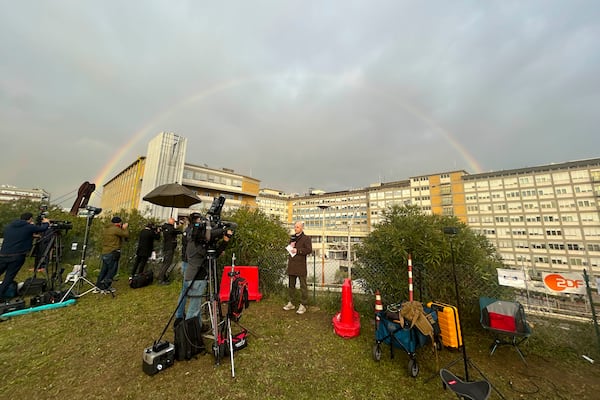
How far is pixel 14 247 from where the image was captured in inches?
197

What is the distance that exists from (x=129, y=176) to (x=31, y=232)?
150 feet

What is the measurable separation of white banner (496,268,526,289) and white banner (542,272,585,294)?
314 mm

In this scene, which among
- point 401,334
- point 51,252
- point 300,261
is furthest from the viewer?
point 51,252

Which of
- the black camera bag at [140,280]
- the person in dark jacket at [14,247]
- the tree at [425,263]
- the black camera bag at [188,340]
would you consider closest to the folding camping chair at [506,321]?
the tree at [425,263]

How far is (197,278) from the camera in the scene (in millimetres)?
3523

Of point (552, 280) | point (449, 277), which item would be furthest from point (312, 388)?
point (552, 280)

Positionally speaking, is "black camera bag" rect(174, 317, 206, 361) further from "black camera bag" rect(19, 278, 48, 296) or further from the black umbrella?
"black camera bag" rect(19, 278, 48, 296)

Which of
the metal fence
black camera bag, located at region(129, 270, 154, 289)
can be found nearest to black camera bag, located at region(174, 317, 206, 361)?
the metal fence

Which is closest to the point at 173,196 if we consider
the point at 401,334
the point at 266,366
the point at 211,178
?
the point at 266,366

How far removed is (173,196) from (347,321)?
6.05m

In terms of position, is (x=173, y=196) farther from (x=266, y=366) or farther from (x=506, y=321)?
(x=506, y=321)

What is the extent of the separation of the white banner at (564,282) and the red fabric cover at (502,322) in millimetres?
1145

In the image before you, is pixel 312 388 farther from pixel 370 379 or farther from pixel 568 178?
pixel 568 178

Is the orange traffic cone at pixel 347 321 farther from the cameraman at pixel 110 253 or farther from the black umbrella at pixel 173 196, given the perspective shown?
the cameraman at pixel 110 253
